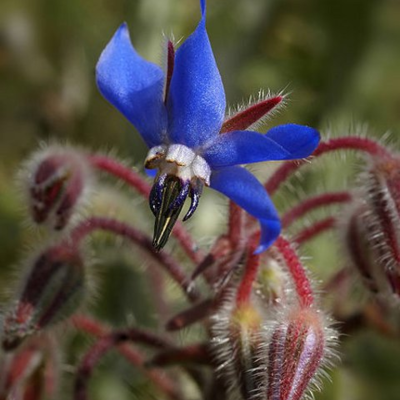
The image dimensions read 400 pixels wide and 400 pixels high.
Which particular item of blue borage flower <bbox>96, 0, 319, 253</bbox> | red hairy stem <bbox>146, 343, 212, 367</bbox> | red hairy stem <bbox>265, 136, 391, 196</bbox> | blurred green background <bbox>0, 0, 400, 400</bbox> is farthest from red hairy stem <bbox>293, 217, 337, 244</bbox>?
blurred green background <bbox>0, 0, 400, 400</bbox>

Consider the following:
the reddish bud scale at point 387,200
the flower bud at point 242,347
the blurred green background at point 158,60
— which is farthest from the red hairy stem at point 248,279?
the blurred green background at point 158,60

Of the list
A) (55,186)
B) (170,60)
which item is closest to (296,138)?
(170,60)

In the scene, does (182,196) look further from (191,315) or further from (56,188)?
(56,188)

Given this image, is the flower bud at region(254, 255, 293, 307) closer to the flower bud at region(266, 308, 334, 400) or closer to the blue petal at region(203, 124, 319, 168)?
the flower bud at region(266, 308, 334, 400)

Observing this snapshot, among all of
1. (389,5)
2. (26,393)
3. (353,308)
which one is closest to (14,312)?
(26,393)

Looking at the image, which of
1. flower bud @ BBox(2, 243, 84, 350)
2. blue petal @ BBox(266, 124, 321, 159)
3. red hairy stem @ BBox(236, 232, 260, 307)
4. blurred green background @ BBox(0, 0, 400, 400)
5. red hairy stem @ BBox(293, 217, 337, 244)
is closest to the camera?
blue petal @ BBox(266, 124, 321, 159)

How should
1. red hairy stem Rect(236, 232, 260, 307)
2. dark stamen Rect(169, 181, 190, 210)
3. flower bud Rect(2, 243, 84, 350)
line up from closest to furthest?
dark stamen Rect(169, 181, 190, 210), red hairy stem Rect(236, 232, 260, 307), flower bud Rect(2, 243, 84, 350)

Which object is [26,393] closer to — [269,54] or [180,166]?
[180,166]
